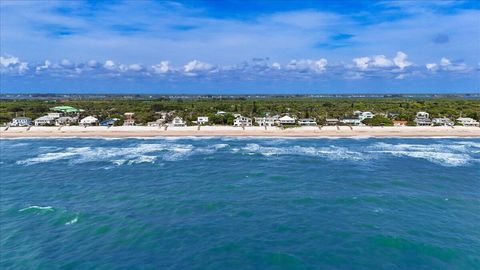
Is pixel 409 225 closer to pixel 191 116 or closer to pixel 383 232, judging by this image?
pixel 383 232

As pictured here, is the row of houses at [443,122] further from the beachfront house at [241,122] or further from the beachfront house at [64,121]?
the beachfront house at [64,121]

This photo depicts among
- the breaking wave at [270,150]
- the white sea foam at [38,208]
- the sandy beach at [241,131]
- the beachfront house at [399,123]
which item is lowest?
the white sea foam at [38,208]

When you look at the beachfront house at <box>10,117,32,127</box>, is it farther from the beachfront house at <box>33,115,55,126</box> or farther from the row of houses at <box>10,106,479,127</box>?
the beachfront house at <box>33,115,55,126</box>

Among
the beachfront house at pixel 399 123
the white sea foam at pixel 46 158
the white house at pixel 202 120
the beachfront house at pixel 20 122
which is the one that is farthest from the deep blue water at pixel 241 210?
the white house at pixel 202 120

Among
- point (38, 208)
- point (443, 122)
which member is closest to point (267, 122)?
point (443, 122)

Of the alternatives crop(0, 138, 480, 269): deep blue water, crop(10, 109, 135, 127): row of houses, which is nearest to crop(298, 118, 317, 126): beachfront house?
crop(0, 138, 480, 269): deep blue water
